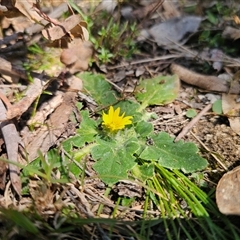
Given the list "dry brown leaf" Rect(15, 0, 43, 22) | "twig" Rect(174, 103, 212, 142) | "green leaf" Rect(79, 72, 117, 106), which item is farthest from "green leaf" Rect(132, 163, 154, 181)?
"dry brown leaf" Rect(15, 0, 43, 22)

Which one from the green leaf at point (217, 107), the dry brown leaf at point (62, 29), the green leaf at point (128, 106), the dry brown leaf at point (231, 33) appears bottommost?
the green leaf at point (217, 107)

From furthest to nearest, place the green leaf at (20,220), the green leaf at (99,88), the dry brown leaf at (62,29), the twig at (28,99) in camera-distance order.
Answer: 1. the green leaf at (99,88)
2. the dry brown leaf at (62,29)
3. the twig at (28,99)
4. the green leaf at (20,220)

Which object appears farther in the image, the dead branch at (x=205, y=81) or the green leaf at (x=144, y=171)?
the dead branch at (x=205, y=81)

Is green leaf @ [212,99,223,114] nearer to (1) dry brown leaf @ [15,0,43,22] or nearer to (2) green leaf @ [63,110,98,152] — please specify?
(2) green leaf @ [63,110,98,152]

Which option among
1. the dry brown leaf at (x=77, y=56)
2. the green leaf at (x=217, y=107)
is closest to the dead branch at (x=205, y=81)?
the green leaf at (x=217, y=107)

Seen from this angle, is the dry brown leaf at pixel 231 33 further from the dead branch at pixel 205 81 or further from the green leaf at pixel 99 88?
the green leaf at pixel 99 88

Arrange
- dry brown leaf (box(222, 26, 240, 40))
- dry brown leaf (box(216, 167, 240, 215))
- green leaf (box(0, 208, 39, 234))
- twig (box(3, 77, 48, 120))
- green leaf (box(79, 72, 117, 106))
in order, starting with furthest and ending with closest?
dry brown leaf (box(222, 26, 240, 40)), green leaf (box(79, 72, 117, 106)), twig (box(3, 77, 48, 120)), dry brown leaf (box(216, 167, 240, 215)), green leaf (box(0, 208, 39, 234))

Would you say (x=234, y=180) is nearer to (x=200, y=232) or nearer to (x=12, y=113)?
(x=200, y=232)

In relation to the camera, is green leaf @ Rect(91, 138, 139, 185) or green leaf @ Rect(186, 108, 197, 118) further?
green leaf @ Rect(186, 108, 197, 118)
